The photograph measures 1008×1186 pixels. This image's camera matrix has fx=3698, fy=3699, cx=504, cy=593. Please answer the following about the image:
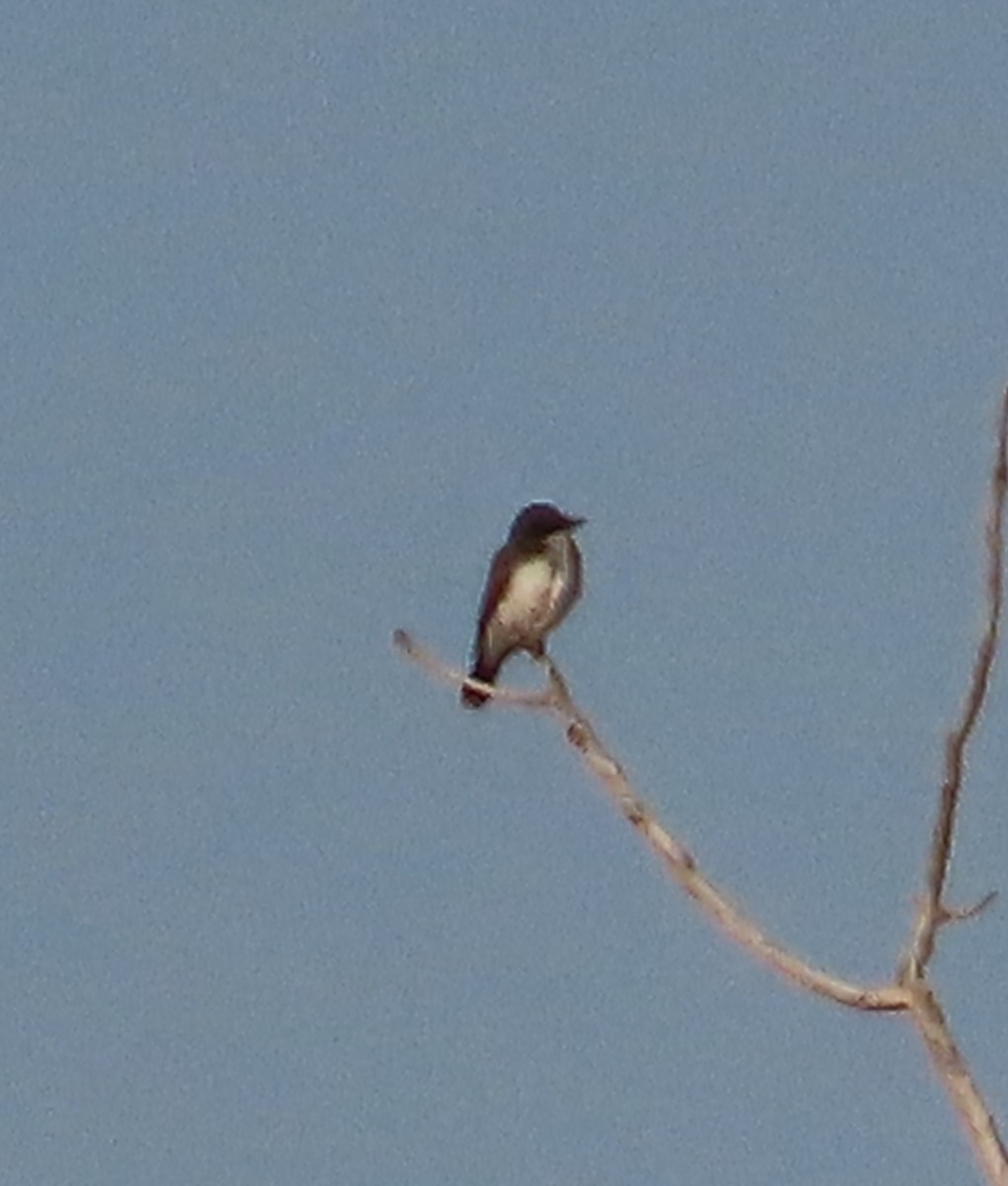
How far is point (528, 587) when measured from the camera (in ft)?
Result: 59.5

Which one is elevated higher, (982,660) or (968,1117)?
(982,660)

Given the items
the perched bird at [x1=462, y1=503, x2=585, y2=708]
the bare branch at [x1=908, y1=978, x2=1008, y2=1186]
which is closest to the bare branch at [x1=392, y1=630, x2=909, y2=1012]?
the bare branch at [x1=908, y1=978, x2=1008, y2=1186]

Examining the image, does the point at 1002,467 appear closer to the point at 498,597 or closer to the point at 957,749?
the point at 957,749

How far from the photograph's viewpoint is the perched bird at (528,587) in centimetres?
1789

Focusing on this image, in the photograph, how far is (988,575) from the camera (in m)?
6.36

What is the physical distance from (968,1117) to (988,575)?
3.05 feet

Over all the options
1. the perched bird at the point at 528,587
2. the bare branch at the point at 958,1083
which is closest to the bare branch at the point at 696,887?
the bare branch at the point at 958,1083

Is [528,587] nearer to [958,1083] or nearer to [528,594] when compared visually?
[528,594]

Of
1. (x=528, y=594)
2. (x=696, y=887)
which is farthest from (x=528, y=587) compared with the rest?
(x=696, y=887)

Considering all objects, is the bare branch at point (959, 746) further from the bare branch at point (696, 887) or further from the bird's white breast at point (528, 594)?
the bird's white breast at point (528, 594)

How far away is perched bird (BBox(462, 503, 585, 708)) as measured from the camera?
1789 cm

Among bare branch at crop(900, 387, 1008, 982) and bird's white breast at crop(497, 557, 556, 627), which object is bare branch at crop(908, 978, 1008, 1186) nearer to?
bare branch at crop(900, 387, 1008, 982)

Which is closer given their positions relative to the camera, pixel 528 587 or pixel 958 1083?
pixel 958 1083

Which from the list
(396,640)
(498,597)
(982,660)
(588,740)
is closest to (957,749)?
(982,660)
